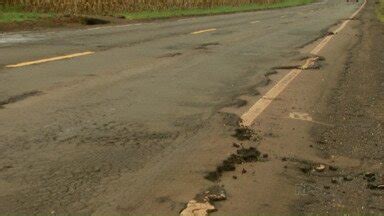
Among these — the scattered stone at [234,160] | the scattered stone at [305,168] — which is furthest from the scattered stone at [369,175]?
the scattered stone at [234,160]

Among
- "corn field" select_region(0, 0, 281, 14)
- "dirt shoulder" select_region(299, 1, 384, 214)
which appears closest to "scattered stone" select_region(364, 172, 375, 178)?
"dirt shoulder" select_region(299, 1, 384, 214)

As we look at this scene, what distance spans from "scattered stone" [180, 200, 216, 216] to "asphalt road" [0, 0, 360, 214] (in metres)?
0.09

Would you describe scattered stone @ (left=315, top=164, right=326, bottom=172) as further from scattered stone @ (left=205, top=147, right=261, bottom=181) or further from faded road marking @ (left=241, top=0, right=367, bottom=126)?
faded road marking @ (left=241, top=0, right=367, bottom=126)

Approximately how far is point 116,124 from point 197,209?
6.89 ft

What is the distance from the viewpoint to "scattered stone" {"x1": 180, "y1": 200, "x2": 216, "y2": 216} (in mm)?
3471

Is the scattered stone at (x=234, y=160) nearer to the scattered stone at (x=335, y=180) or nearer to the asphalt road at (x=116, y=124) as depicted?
the asphalt road at (x=116, y=124)

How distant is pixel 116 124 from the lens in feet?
17.8

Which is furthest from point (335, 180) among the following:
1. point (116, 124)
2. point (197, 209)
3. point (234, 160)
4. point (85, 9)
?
point (85, 9)

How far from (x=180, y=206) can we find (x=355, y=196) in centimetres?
126

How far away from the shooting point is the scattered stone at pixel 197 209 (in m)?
3.47

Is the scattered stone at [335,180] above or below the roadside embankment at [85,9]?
above

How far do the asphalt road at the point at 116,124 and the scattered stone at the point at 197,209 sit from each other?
0.09m

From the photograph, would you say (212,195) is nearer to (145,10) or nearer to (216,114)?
(216,114)

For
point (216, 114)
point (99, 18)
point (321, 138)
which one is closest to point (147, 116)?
point (216, 114)
